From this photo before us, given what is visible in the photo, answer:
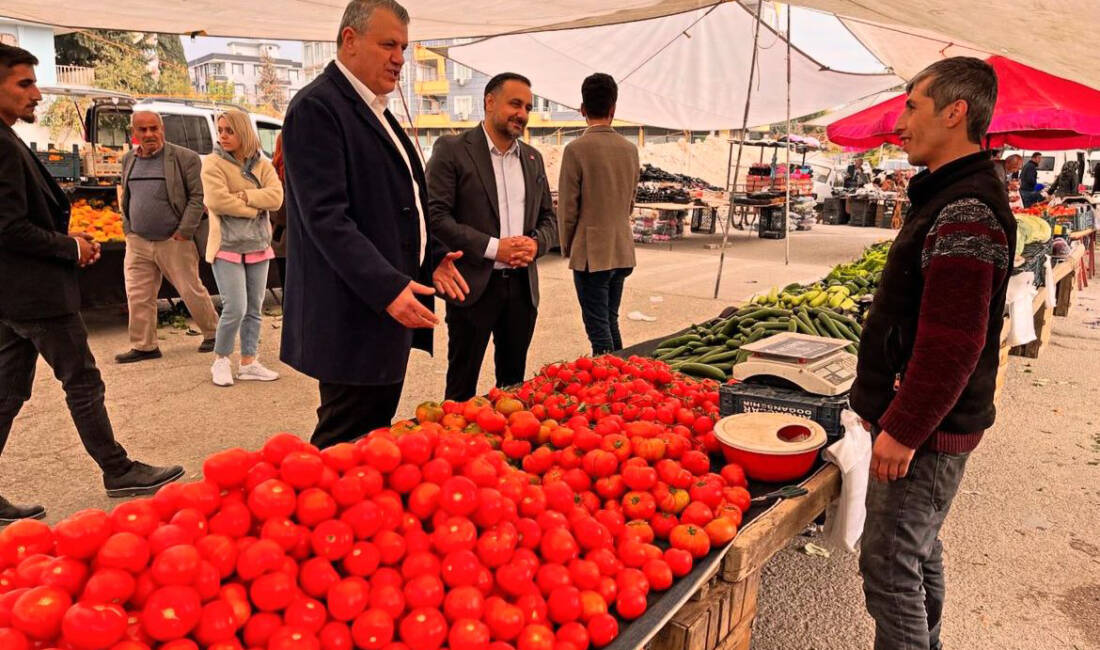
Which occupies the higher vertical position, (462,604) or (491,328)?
(491,328)

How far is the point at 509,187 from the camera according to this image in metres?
3.95

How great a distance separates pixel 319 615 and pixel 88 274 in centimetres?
723

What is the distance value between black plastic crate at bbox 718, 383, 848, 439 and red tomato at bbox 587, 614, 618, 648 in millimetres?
1397

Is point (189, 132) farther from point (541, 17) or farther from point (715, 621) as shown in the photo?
point (715, 621)

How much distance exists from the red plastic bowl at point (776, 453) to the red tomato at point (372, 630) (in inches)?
59.5

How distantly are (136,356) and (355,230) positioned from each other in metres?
5.37

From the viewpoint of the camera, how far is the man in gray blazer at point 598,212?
17.3ft

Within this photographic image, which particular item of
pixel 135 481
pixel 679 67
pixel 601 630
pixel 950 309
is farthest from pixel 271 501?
pixel 679 67

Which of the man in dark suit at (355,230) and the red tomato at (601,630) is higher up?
the man in dark suit at (355,230)

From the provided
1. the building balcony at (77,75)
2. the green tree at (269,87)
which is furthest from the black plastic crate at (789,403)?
the green tree at (269,87)

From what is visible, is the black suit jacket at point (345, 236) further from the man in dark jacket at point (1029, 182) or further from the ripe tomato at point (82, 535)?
the man in dark jacket at point (1029, 182)

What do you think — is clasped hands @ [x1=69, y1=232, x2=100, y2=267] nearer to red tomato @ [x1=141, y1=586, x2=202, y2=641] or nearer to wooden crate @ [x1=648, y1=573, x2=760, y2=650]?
red tomato @ [x1=141, y1=586, x2=202, y2=641]

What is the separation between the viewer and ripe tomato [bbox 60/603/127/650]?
1.27 meters

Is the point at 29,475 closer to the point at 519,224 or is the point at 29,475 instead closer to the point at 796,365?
the point at 519,224
